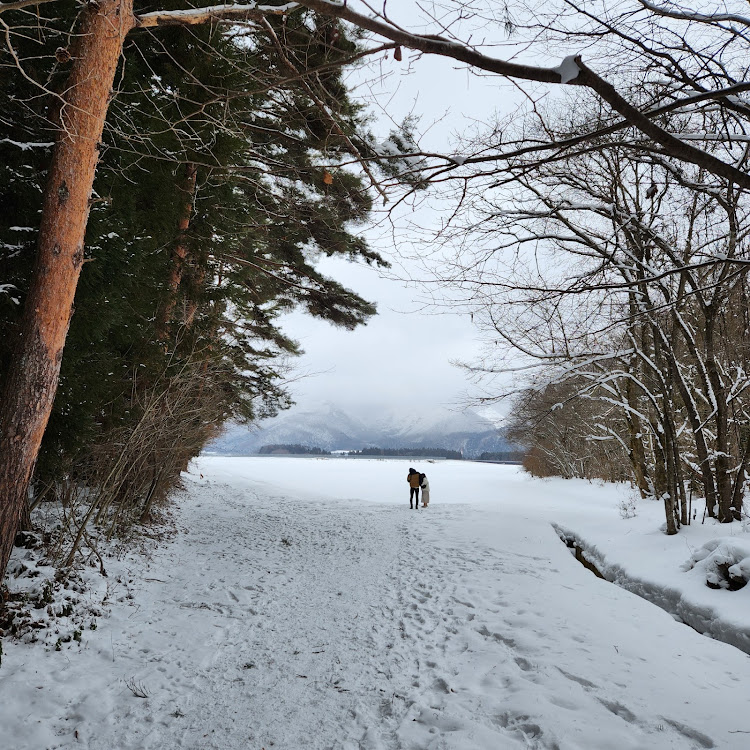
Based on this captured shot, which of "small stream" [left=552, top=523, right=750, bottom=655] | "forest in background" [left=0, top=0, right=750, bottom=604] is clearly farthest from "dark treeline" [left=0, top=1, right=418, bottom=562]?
"small stream" [left=552, top=523, right=750, bottom=655]

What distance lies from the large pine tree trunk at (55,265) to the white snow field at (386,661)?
140 centimetres

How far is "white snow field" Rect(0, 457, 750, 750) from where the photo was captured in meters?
2.69

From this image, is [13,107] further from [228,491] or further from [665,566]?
[228,491]

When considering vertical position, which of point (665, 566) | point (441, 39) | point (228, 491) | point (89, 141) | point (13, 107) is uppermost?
point (13, 107)

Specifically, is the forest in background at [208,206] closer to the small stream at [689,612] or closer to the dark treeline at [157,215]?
the dark treeline at [157,215]

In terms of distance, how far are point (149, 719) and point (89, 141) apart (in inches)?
176

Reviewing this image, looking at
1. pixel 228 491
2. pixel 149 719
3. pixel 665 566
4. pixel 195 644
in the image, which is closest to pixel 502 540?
pixel 665 566

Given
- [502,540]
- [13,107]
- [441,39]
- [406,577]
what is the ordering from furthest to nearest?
[502,540]
[406,577]
[13,107]
[441,39]

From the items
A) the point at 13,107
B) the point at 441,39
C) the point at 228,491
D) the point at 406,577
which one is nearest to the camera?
the point at 441,39

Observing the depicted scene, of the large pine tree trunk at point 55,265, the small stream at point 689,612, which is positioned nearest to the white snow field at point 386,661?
the small stream at point 689,612

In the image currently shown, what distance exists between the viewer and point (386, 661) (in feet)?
12.0

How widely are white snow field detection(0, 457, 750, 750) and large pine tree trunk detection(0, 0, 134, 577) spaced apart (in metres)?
1.40

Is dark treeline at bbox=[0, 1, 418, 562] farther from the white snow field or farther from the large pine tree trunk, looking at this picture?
the white snow field

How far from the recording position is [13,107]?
13.9 feet
